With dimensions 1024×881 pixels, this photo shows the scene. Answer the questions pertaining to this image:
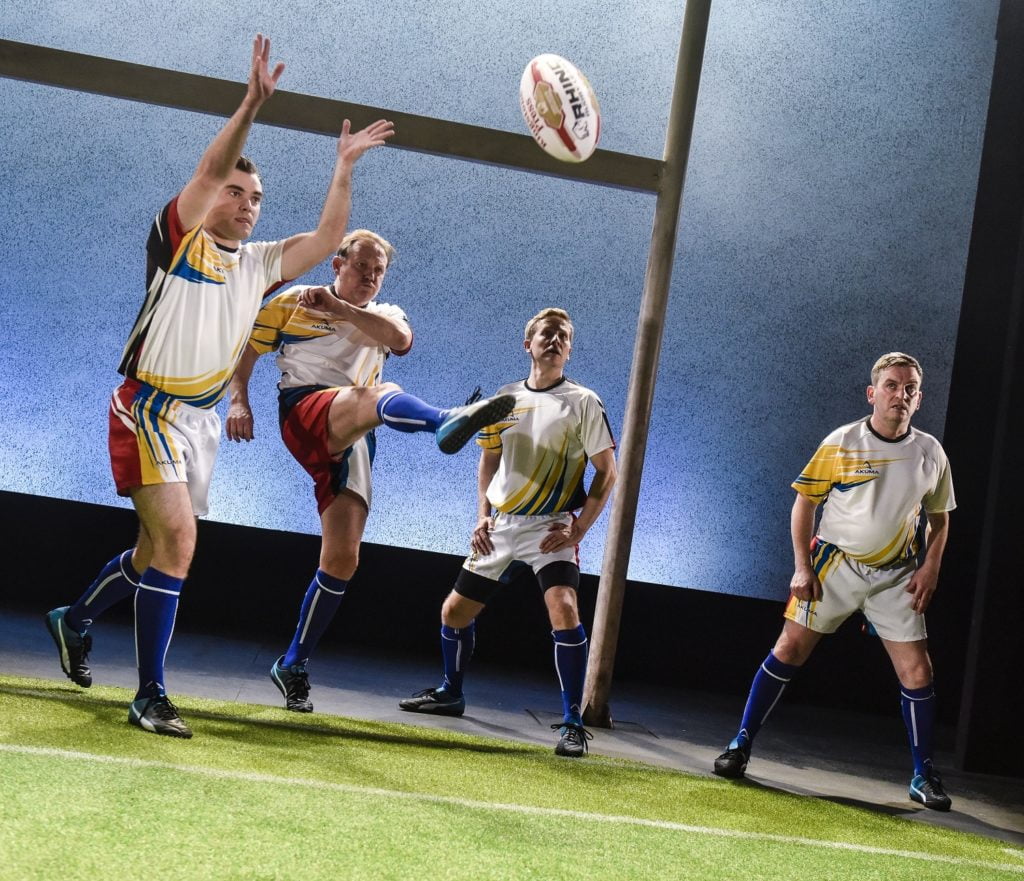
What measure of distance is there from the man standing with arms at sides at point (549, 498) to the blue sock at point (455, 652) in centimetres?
5

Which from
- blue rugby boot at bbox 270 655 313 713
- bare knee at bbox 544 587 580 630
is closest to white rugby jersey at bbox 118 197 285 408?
blue rugby boot at bbox 270 655 313 713

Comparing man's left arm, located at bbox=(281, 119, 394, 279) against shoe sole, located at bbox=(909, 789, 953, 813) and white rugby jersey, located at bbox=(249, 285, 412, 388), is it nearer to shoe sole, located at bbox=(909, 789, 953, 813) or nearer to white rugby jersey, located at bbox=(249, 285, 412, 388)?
white rugby jersey, located at bbox=(249, 285, 412, 388)

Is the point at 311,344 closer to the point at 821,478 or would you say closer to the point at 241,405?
the point at 241,405

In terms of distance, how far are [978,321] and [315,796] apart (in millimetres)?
5642

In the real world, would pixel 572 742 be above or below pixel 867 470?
below

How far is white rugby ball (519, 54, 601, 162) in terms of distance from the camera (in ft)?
11.9

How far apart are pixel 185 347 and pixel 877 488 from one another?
2.29 metres

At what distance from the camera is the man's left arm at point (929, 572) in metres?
3.52

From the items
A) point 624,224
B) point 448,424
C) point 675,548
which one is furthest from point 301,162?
point 448,424

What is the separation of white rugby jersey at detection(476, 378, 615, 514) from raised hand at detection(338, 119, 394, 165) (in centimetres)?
100

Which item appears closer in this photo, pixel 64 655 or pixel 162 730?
pixel 162 730

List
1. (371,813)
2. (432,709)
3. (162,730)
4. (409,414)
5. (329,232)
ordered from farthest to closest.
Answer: (432,709) < (329,232) < (409,414) < (162,730) < (371,813)

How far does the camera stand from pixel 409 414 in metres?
3.08

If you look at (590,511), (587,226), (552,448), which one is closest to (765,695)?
(590,511)
